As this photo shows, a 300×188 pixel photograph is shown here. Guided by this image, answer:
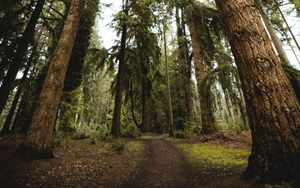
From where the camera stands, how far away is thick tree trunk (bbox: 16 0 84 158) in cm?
467

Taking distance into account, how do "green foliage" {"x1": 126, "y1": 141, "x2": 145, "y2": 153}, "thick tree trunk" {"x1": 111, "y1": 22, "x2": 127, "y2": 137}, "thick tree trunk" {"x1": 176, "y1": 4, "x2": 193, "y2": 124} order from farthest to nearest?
"thick tree trunk" {"x1": 176, "y1": 4, "x2": 193, "y2": 124} < "thick tree trunk" {"x1": 111, "y1": 22, "x2": 127, "y2": 137} < "green foliage" {"x1": 126, "y1": 141, "x2": 145, "y2": 153}

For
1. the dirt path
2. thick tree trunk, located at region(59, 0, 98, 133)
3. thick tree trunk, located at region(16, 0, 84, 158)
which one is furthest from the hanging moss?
thick tree trunk, located at region(59, 0, 98, 133)

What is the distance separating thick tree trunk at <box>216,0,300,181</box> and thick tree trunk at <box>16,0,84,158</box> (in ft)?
16.6

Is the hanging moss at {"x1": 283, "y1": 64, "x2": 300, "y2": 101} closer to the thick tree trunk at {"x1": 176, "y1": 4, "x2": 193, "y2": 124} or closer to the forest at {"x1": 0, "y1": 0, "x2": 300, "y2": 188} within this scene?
the forest at {"x1": 0, "y1": 0, "x2": 300, "y2": 188}

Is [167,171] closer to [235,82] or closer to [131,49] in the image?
[235,82]

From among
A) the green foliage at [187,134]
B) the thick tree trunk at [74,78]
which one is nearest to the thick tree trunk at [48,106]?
the thick tree trunk at [74,78]

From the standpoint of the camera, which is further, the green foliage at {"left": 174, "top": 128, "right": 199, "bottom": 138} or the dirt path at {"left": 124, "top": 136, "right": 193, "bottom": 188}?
the green foliage at {"left": 174, "top": 128, "right": 199, "bottom": 138}

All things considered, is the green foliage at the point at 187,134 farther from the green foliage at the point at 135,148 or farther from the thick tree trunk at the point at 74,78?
the thick tree trunk at the point at 74,78

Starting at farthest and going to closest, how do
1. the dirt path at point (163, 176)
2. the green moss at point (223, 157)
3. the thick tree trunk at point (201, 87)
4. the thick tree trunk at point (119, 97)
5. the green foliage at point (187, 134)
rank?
1. the green foliage at point (187, 134)
2. the thick tree trunk at point (119, 97)
3. the thick tree trunk at point (201, 87)
4. the green moss at point (223, 157)
5. the dirt path at point (163, 176)

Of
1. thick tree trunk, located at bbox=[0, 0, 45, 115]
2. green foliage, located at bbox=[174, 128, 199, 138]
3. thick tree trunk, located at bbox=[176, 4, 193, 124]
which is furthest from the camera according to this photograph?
thick tree trunk, located at bbox=[176, 4, 193, 124]

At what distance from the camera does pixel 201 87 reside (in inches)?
375

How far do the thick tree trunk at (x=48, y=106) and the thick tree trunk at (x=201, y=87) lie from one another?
6.88 meters

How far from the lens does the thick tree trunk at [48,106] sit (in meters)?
4.67

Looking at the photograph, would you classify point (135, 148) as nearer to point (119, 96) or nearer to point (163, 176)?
point (163, 176)
